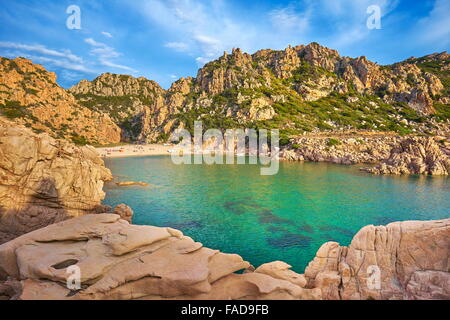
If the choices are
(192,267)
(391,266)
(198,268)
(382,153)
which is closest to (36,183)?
(192,267)

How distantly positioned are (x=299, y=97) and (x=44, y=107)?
130 m

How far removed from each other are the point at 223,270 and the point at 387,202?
28.8m

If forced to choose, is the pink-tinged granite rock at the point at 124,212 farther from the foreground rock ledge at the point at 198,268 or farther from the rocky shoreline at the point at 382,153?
the rocky shoreline at the point at 382,153

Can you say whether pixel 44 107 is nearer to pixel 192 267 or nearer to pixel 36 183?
pixel 36 183

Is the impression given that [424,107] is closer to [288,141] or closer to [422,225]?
[288,141]

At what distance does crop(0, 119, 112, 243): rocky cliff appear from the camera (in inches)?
689

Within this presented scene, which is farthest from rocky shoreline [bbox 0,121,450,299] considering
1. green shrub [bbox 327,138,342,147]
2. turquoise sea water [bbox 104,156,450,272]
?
green shrub [bbox 327,138,342,147]

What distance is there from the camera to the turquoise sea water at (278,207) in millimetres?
19281

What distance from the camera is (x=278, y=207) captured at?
28328 mm

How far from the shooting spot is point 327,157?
72.3 m

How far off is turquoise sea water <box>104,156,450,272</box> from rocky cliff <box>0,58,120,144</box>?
83952 millimetres

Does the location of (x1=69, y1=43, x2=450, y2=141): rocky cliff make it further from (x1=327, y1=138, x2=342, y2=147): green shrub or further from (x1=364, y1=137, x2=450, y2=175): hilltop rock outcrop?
(x1=364, y1=137, x2=450, y2=175): hilltop rock outcrop

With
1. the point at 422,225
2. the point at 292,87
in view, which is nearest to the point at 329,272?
the point at 422,225
